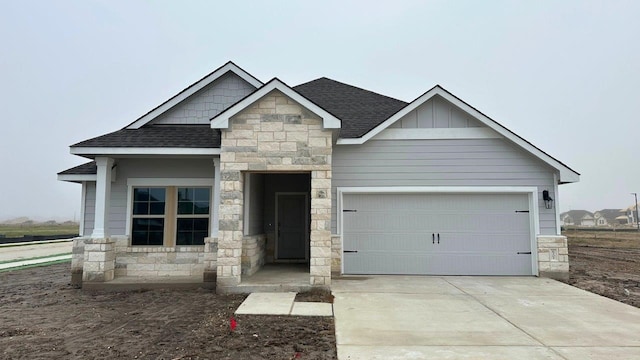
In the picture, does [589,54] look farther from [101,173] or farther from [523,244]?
[101,173]

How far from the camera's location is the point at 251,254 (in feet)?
27.8

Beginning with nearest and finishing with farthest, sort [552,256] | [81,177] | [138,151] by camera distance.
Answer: [138,151] < [81,177] < [552,256]

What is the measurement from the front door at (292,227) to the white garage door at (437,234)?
211cm

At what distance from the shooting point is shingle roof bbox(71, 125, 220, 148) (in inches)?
310

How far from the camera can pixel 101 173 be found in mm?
8062

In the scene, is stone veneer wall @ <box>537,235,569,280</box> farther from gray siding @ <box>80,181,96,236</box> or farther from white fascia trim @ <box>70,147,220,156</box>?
gray siding @ <box>80,181,96,236</box>

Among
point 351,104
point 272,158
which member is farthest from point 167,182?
point 351,104

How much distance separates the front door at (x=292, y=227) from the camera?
1083 cm

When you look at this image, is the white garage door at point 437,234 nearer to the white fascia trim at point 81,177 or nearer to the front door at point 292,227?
the front door at point 292,227

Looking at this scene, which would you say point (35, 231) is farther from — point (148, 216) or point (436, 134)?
point (436, 134)

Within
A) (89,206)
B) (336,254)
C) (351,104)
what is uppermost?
(351,104)

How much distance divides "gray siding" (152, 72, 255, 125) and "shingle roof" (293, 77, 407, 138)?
6.09 feet

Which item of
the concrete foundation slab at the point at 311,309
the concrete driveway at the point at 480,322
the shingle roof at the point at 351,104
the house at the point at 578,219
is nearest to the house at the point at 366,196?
the shingle roof at the point at 351,104

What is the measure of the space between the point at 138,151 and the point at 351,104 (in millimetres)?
6790
